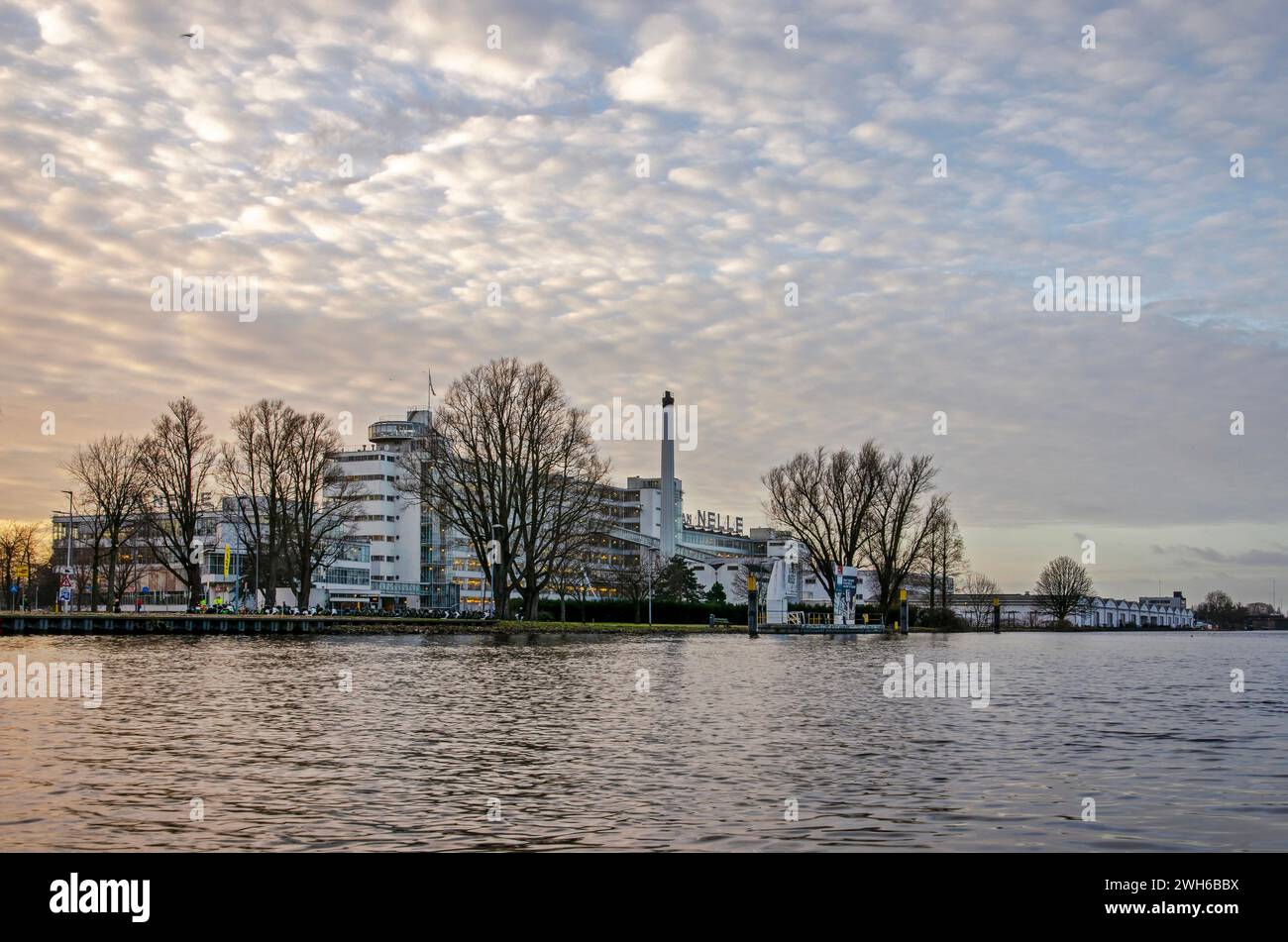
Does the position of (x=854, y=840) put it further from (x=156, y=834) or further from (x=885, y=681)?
(x=885, y=681)

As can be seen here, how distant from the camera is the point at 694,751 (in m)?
19.6

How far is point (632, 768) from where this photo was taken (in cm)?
1762

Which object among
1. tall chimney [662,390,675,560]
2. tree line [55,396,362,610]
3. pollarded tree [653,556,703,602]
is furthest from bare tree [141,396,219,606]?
tall chimney [662,390,675,560]

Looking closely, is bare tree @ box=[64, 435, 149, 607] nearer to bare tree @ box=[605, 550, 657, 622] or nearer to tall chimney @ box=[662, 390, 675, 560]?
bare tree @ box=[605, 550, 657, 622]

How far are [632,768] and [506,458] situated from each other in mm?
68835

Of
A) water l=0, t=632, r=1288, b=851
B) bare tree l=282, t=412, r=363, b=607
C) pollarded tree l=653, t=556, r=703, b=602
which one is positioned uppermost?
bare tree l=282, t=412, r=363, b=607

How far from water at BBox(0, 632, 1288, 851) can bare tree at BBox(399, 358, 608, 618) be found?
48.5 m

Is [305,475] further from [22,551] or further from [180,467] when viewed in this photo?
[22,551]

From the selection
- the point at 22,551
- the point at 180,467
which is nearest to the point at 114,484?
the point at 180,467

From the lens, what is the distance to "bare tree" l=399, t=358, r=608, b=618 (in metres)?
84.6

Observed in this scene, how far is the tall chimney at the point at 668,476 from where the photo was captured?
568ft

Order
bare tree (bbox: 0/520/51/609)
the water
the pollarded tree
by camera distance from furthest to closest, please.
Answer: the pollarded tree < bare tree (bbox: 0/520/51/609) < the water
